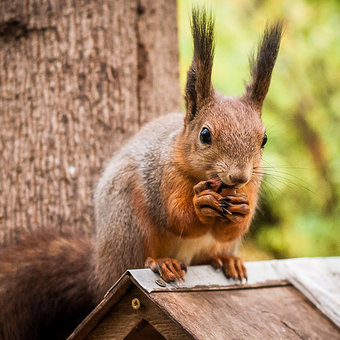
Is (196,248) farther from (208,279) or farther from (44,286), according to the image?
(44,286)

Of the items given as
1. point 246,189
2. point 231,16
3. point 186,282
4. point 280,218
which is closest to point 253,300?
point 186,282

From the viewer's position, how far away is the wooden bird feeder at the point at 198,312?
6.40 feet

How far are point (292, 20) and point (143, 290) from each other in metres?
4.44

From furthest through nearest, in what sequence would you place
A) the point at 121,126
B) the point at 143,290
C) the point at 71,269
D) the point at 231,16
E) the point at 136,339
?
the point at 231,16, the point at 121,126, the point at 71,269, the point at 136,339, the point at 143,290

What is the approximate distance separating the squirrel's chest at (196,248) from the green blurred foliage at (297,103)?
2.70 m

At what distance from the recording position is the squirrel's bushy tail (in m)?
2.54

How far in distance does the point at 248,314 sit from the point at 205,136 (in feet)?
2.43

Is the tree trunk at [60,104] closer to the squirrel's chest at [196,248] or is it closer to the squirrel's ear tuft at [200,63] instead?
the squirrel's chest at [196,248]

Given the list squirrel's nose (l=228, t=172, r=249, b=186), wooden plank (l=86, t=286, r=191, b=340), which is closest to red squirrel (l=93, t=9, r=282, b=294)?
squirrel's nose (l=228, t=172, r=249, b=186)

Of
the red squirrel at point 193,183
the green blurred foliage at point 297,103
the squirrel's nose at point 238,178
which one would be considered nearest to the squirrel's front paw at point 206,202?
the red squirrel at point 193,183

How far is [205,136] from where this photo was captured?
229 cm

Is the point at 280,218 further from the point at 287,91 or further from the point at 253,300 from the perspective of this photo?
the point at 253,300

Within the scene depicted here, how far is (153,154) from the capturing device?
2.61 metres

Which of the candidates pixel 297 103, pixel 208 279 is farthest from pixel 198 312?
pixel 297 103
